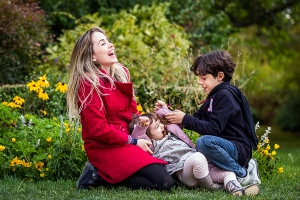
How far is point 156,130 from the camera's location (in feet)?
15.1

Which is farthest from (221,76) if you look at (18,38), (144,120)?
(18,38)

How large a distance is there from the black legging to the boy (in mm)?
360

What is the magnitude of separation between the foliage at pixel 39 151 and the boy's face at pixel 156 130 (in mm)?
856

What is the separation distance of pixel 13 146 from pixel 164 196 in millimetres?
1857

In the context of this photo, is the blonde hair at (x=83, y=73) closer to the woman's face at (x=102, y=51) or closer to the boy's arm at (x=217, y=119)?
the woman's face at (x=102, y=51)

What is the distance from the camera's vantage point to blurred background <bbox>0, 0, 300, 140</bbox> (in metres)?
6.89

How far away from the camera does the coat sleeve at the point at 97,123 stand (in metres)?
4.19

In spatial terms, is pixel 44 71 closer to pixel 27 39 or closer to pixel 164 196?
pixel 27 39

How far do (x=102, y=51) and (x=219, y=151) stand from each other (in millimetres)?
1227

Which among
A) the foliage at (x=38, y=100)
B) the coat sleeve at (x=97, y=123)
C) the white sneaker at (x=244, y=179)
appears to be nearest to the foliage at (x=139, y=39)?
the foliage at (x=38, y=100)

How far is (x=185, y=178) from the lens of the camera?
4422 millimetres

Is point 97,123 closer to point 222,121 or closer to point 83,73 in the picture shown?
point 83,73

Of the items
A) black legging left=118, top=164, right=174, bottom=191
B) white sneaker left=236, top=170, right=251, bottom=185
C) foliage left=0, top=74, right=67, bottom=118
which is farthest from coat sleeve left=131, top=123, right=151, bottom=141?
foliage left=0, top=74, right=67, bottom=118

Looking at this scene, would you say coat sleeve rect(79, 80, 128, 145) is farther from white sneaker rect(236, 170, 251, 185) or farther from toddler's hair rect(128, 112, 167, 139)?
white sneaker rect(236, 170, 251, 185)
